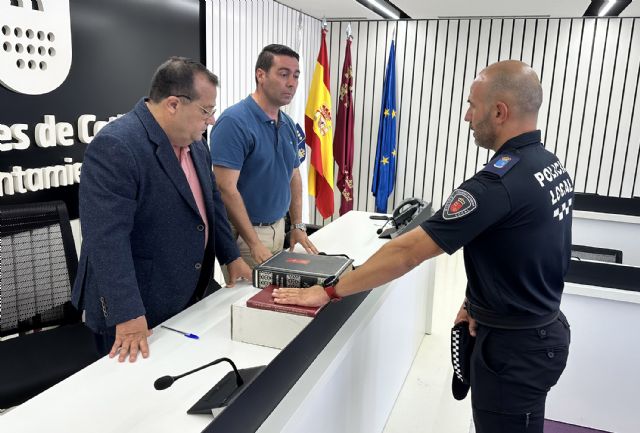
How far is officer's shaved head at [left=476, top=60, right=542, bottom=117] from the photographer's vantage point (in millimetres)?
1588

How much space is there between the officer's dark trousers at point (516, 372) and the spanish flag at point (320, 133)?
12.6 feet

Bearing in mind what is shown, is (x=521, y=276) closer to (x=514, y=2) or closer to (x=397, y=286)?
(x=397, y=286)

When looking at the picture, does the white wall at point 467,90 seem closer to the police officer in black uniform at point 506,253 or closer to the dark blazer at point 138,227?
the police officer in black uniform at point 506,253

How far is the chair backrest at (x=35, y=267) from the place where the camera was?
6.62 ft

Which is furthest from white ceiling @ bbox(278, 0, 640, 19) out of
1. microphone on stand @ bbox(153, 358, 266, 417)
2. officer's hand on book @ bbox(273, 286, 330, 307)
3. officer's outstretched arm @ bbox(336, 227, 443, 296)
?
microphone on stand @ bbox(153, 358, 266, 417)

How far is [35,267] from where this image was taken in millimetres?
2104

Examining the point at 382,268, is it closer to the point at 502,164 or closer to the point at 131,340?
the point at 502,164

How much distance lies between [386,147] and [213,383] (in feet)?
15.7

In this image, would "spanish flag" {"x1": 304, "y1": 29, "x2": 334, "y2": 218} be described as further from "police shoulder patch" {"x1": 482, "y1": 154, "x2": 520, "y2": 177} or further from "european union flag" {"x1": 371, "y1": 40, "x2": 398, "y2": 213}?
"police shoulder patch" {"x1": 482, "y1": 154, "x2": 520, "y2": 177}

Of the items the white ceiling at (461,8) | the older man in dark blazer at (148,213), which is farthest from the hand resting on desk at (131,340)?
the white ceiling at (461,8)

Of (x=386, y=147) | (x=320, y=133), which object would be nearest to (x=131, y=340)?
(x=320, y=133)

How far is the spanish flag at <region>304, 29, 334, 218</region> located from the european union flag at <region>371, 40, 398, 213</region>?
2.12ft

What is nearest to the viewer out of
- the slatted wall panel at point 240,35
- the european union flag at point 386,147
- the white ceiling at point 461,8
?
the slatted wall panel at point 240,35

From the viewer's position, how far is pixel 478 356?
171 centimetres
